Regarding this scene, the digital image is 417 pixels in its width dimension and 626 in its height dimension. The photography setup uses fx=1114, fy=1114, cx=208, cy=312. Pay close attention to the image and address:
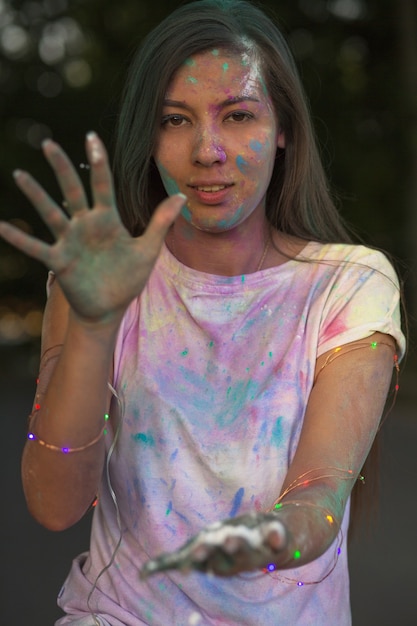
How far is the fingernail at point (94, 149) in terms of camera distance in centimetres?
168

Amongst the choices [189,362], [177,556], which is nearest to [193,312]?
[189,362]

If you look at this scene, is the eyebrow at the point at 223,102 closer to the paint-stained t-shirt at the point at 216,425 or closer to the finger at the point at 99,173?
the paint-stained t-shirt at the point at 216,425

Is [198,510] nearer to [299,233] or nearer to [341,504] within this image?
[341,504]

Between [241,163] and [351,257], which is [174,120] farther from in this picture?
[351,257]

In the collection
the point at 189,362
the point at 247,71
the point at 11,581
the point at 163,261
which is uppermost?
the point at 247,71

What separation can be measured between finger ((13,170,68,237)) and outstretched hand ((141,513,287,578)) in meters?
0.53

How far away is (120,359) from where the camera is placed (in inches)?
93.0

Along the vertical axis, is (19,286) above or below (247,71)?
below

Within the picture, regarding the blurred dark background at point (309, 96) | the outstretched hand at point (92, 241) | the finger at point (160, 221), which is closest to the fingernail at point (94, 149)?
the outstretched hand at point (92, 241)

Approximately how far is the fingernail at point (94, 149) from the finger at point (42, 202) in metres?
0.09

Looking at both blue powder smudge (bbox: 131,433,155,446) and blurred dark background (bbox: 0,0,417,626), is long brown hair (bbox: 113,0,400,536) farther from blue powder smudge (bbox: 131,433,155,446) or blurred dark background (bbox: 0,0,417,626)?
blurred dark background (bbox: 0,0,417,626)

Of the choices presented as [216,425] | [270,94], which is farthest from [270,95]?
[216,425]

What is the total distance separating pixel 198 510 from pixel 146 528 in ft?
0.38

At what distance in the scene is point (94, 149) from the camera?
1689mm
